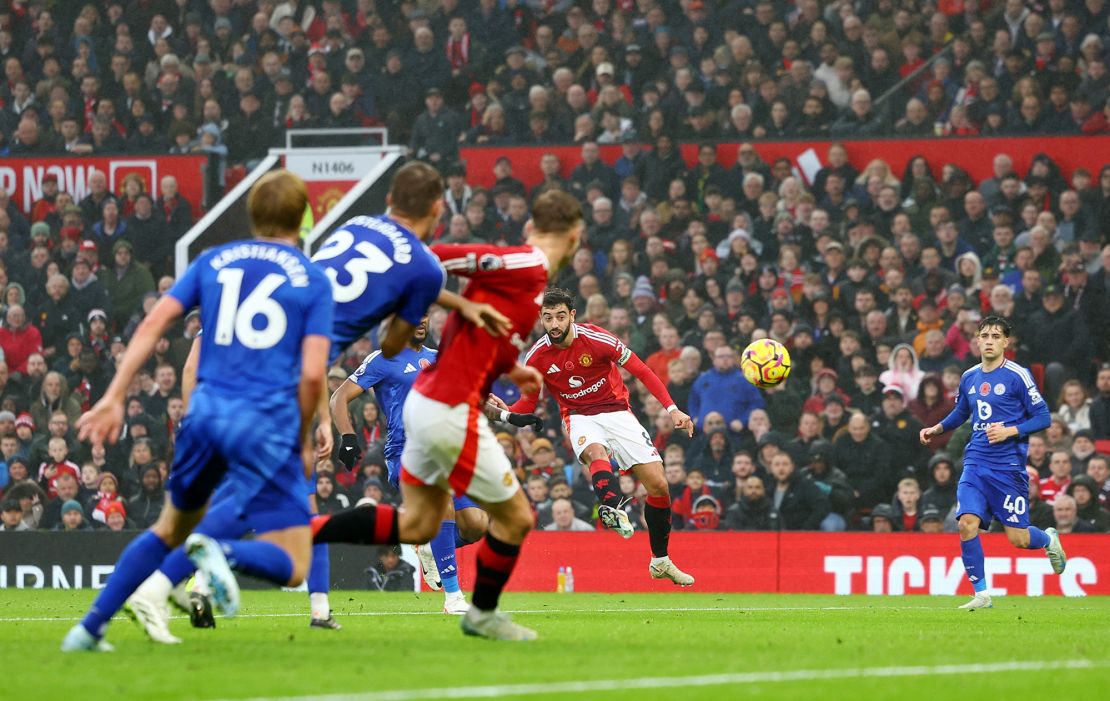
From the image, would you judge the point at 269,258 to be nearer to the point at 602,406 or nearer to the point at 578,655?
the point at 578,655

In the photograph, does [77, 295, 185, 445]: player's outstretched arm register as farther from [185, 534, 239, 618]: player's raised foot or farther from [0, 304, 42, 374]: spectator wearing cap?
[0, 304, 42, 374]: spectator wearing cap

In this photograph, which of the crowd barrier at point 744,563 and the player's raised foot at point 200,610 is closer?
the player's raised foot at point 200,610

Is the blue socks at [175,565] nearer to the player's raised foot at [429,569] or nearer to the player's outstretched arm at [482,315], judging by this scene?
the player's outstretched arm at [482,315]

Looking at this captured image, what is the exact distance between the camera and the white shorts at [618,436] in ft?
47.3

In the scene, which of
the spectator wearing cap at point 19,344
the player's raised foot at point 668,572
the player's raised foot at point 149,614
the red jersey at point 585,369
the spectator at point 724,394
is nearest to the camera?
the player's raised foot at point 149,614

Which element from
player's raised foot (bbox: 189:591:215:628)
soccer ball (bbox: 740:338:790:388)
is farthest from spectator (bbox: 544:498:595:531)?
player's raised foot (bbox: 189:591:215:628)

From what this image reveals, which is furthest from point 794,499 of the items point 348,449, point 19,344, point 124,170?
point 124,170

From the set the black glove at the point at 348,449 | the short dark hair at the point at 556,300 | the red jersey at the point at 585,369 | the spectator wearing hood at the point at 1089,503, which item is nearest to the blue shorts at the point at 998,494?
the spectator wearing hood at the point at 1089,503

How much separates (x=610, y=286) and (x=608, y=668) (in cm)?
1413

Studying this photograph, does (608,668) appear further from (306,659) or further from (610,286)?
(610,286)

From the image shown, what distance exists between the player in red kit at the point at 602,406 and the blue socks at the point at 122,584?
6.72 metres

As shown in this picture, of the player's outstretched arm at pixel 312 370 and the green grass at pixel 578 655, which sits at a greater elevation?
the player's outstretched arm at pixel 312 370

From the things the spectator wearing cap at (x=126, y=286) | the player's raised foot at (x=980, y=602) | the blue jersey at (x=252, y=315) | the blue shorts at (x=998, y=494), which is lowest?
the player's raised foot at (x=980, y=602)

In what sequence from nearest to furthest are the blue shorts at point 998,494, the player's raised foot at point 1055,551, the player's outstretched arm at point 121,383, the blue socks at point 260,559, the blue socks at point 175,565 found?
the player's outstretched arm at point 121,383 < the blue socks at point 260,559 < the blue socks at point 175,565 < the blue shorts at point 998,494 < the player's raised foot at point 1055,551
